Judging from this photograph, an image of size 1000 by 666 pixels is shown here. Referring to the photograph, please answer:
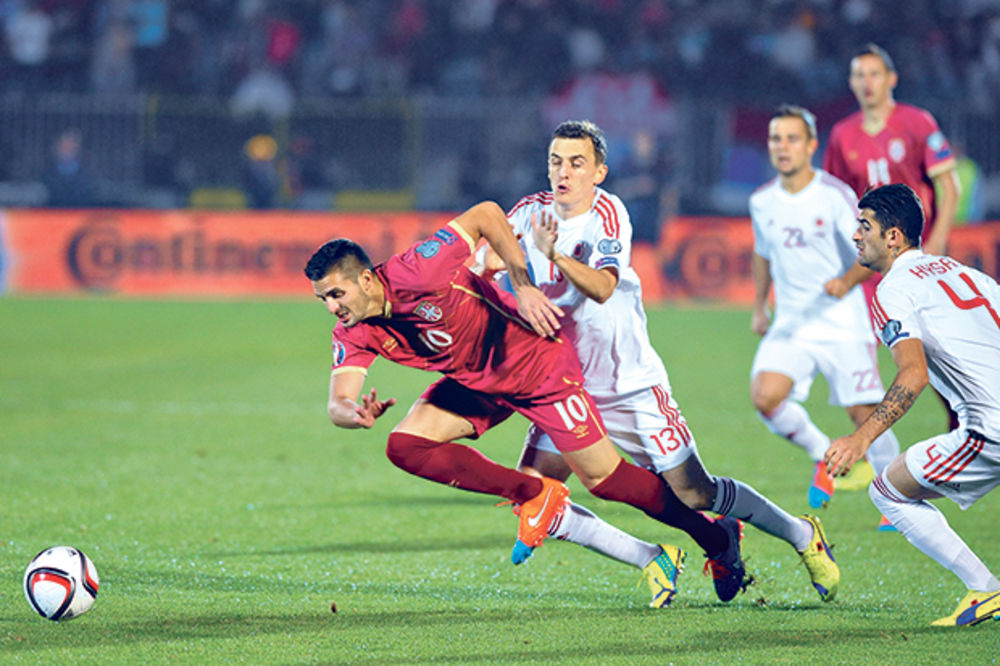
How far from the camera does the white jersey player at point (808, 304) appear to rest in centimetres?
749

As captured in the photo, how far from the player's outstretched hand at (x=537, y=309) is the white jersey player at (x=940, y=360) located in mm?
1173

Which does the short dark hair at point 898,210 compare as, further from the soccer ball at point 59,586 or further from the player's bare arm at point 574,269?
the soccer ball at point 59,586

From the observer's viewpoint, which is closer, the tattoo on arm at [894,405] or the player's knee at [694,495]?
the tattoo on arm at [894,405]

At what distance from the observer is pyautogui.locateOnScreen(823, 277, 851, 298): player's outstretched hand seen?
A: 7.18 meters

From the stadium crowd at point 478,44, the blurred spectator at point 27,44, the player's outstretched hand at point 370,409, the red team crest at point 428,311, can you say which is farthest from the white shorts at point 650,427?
the blurred spectator at point 27,44

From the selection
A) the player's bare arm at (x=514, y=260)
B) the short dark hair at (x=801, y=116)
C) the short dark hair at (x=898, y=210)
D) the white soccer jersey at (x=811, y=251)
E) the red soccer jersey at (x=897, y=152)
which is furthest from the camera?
the red soccer jersey at (x=897, y=152)

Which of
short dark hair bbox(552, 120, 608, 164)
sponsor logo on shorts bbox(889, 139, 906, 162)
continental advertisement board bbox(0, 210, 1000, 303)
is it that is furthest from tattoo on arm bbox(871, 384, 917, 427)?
continental advertisement board bbox(0, 210, 1000, 303)

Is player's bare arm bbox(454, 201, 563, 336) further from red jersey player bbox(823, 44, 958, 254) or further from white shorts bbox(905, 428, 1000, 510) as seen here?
red jersey player bbox(823, 44, 958, 254)

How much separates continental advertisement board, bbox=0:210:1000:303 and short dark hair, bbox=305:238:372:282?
13177mm

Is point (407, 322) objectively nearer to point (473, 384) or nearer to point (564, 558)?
point (473, 384)

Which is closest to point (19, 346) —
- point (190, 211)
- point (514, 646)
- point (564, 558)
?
point (190, 211)

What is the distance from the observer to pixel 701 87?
20.5m

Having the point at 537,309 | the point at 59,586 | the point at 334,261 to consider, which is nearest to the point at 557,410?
the point at 537,309

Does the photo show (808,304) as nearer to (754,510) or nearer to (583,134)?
(754,510)
